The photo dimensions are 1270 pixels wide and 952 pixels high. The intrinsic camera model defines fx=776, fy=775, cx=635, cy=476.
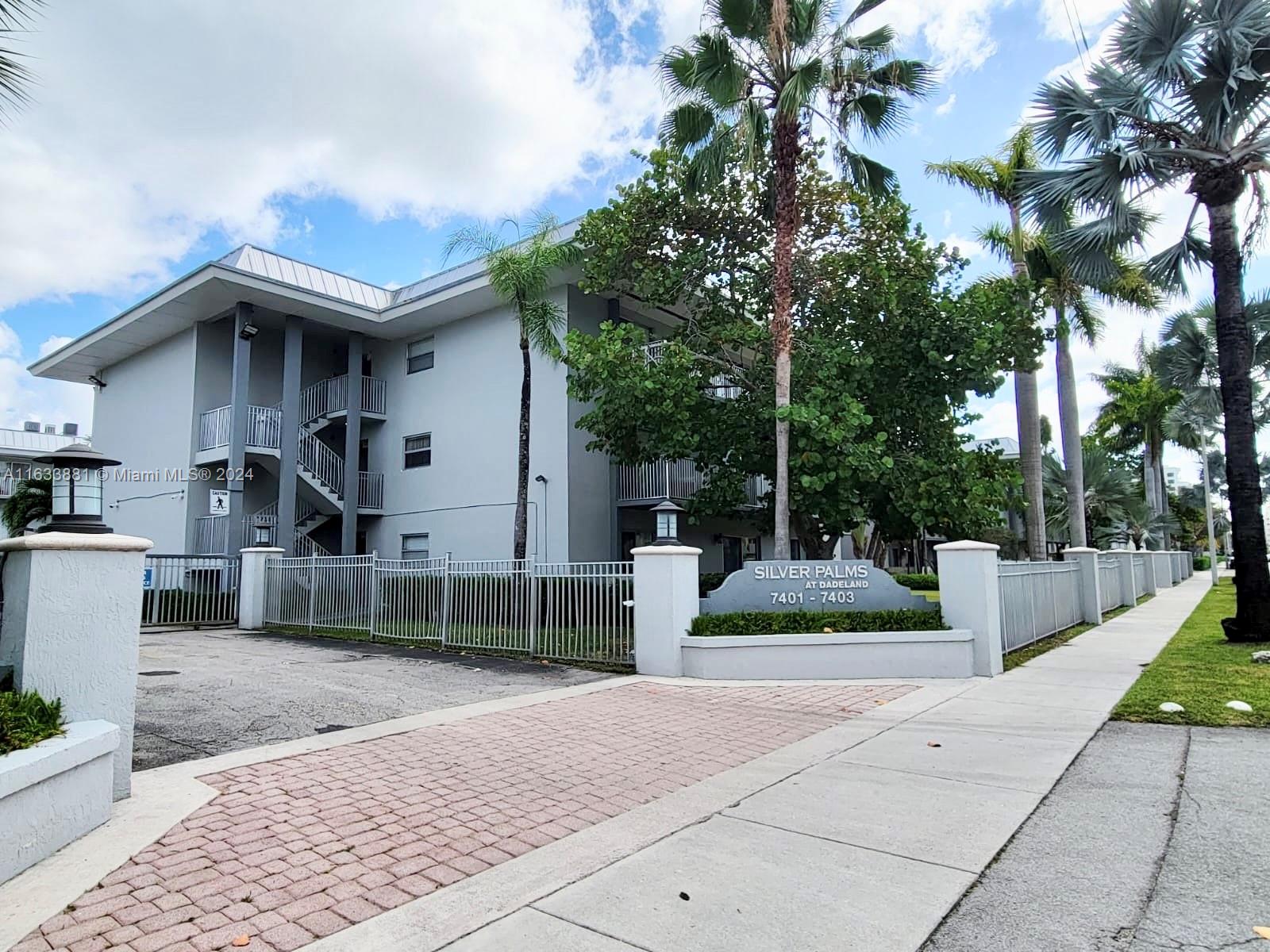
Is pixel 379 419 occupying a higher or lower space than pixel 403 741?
higher

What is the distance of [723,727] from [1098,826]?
338 centimetres

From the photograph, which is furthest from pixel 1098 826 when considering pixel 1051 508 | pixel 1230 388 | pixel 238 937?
pixel 1051 508

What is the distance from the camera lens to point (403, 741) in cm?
661

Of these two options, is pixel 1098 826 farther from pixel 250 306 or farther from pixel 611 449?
pixel 250 306

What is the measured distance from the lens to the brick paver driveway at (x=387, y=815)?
341cm

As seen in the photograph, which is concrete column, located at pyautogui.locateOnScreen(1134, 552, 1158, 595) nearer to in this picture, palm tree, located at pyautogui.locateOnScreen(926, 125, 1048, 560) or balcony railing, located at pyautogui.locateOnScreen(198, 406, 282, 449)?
palm tree, located at pyautogui.locateOnScreen(926, 125, 1048, 560)

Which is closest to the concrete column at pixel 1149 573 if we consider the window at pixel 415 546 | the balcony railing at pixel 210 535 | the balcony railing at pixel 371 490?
the window at pixel 415 546

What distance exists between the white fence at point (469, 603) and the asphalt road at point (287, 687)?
0.43 meters

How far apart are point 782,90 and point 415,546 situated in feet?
48.7

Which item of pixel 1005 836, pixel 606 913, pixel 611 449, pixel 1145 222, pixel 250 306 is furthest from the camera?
pixel 250 306

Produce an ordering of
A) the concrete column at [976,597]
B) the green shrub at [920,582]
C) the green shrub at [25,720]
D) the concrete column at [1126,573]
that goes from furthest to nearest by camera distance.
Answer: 1. the green shrub at [920,582]
2. the concrete column at [1126,573]
3. the concrete column at [976,597]
4. the green shrub at [25,720]

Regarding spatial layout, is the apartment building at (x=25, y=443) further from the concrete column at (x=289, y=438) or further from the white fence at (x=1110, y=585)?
the white fence at (x=1110, y=585)

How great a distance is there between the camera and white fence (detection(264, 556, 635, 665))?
10.9 meters

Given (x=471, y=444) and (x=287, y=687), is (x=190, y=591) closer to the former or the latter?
(x=471, y=444)
